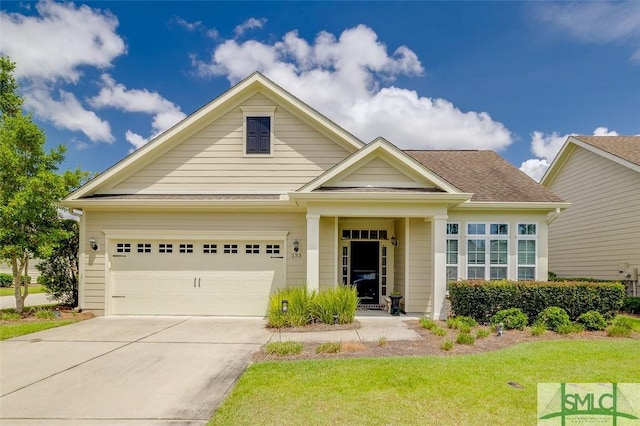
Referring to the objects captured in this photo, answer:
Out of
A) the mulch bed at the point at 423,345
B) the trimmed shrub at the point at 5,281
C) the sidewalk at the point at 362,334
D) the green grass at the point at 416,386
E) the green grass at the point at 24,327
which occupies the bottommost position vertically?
the trimmed shrub at the point at 5,281

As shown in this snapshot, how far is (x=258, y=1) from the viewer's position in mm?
11664

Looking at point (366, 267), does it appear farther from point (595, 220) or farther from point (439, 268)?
point (595, 220)

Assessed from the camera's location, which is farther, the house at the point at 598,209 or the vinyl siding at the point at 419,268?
the house at the point at 598,209

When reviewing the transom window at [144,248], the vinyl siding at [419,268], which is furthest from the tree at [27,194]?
the vinyl siding at [419,268]

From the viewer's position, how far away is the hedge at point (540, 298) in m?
9.29

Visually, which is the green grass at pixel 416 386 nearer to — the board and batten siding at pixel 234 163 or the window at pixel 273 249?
the window at pixel 273 249

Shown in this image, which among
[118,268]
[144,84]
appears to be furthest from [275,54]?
[118,268]

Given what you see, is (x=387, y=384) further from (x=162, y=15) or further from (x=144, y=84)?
(x=144, y=84)

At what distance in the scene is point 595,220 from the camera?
14719mm

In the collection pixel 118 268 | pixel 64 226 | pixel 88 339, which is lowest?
pixel 88 339

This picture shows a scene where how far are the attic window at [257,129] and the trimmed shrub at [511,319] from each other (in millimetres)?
7787

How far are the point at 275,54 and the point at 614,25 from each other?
1136 cm

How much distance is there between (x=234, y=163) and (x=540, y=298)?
915 centimetres

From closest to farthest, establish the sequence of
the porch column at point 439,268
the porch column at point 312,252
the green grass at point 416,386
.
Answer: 1. the green grass at point 416,386
2. the porch column at point 312,252
3. the porch column at point 439,268
